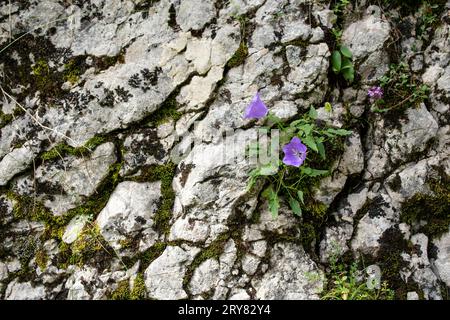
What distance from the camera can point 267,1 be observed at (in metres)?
3.28

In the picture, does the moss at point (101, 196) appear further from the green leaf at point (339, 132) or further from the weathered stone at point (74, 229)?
the green leaf at point (339, 132)

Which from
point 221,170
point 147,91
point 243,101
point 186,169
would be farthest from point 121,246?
point 243,101

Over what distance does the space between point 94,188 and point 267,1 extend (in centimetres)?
203

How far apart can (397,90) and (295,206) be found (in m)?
1.26

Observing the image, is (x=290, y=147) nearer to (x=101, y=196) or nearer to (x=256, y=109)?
(x=256, y=109)

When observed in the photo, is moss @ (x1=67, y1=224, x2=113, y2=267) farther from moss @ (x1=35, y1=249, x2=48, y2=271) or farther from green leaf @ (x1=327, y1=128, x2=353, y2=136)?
green leaf @ (x1=327, y1=128, x2=353, y2=136)

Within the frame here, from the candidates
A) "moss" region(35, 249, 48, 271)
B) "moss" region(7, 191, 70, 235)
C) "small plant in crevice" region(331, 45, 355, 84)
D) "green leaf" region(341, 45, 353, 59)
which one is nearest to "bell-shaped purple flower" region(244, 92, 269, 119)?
"small plant in crevice" region(331, 45, 355, 84)

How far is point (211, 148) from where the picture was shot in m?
3.07

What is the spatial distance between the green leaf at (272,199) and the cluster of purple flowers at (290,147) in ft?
0.83

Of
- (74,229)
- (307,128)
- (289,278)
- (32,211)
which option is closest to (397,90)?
(307,128)

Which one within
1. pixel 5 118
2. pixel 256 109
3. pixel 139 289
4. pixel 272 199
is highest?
pixel 5 118
